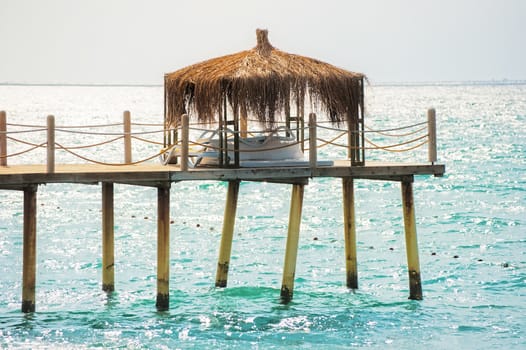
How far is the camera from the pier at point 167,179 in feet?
63.7

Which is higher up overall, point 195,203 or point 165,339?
point 195,203

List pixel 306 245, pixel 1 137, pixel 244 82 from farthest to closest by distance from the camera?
pixel 306 245
pixel 1 137
pixel 244 82

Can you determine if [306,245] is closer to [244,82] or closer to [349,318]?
[349,318]

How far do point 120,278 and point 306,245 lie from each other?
7724 mm

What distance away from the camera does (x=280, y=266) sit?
30281 mm

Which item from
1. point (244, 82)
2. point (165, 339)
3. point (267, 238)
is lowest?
point (165, 339)

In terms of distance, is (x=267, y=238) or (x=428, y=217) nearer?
(x=267, y=238)

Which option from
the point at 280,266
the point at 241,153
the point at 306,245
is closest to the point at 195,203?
the point at 306,245

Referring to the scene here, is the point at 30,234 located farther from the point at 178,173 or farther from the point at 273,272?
the point at 273,272

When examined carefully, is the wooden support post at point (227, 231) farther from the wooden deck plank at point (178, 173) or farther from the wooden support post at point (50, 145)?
the wooden support post at point (50, 145)

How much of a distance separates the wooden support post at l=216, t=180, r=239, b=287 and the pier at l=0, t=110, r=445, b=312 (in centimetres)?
2

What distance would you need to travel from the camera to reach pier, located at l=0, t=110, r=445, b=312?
63.7ft

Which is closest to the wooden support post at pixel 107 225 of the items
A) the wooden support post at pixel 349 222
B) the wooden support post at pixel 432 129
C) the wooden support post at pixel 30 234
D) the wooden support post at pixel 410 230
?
the wooden support post at pixel 30 234

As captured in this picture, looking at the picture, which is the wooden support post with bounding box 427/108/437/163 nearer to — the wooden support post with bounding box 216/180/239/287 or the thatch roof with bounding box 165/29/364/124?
the thatch roof with bounding box 165/29/364/124
